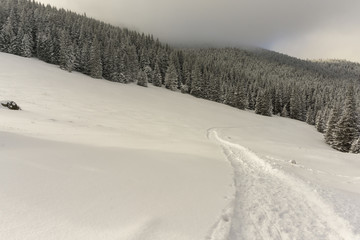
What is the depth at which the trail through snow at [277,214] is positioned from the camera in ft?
17.4

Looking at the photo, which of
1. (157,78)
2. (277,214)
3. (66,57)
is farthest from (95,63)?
(277,214)

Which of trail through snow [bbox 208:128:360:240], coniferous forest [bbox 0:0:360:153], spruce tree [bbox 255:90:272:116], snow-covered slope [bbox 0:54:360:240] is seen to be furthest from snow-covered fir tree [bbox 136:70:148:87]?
trail through snow [bbox 208:128:360:240]

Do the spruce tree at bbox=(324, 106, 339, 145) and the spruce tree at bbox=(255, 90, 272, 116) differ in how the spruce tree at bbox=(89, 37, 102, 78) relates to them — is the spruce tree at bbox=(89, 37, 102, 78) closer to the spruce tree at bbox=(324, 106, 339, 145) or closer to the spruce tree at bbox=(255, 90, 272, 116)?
the spruce tree at bbox=(255, 90, 272, 116)

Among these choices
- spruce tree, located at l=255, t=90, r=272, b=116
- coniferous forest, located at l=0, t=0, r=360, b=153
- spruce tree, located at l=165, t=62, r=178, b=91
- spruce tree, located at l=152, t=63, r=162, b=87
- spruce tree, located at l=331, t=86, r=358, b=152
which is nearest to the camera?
spruce tree, located at l=331, t=86, r=358, b=152

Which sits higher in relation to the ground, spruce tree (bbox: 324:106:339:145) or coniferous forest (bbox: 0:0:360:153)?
coniferous forest (bbox: 0:0:360:153)

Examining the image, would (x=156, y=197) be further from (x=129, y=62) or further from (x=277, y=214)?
(x=129, y=62)

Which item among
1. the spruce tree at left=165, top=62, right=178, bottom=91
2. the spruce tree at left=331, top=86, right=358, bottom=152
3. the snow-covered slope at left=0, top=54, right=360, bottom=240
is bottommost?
the snow-covered slope at left=0, top=54, right=360, bottom=240

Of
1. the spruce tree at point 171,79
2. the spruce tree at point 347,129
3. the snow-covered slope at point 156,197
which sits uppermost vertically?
the spruce tree at point 171,79

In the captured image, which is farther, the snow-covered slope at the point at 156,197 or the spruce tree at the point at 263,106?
the spruce tree at the point at 263,106

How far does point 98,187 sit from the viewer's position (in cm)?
630

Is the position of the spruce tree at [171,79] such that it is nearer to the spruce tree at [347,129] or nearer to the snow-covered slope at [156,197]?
the spruce tree at [347,129]

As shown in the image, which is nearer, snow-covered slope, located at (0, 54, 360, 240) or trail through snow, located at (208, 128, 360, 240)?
snow-covered slope, located at (0, 54, 360, 240)

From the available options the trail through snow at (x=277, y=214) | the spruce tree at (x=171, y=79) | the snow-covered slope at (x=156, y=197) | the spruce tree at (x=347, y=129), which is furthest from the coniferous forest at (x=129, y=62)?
the trail through snow at (x=277, y=214)

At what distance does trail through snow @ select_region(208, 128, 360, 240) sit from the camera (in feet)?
17.4
